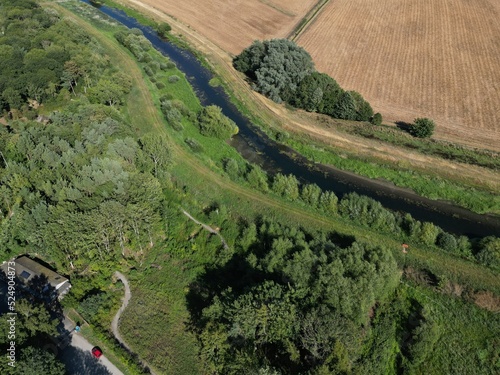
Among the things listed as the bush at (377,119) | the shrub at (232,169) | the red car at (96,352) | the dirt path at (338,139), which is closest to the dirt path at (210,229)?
the shrub at (232,169)

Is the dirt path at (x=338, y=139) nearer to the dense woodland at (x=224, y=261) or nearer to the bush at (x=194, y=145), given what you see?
the dense woodland at (x=224, y=261)

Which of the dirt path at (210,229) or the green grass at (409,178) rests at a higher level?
the green grass at (409,178)

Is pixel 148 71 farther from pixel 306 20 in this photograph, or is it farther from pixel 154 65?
pixel 306 20

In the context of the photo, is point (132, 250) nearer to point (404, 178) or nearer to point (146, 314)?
point (146, 314)

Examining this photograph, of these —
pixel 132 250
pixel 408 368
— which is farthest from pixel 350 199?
pixel 132 250

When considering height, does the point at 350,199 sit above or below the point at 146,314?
above

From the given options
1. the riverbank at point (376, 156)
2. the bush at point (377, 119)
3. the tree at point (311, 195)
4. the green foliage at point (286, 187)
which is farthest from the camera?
the bush at point (377, 119)

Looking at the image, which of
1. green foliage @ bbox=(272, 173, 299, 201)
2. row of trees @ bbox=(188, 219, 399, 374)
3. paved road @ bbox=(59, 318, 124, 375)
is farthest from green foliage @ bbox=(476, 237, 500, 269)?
paved road @ bbox=(59, 318, 124, 375)
